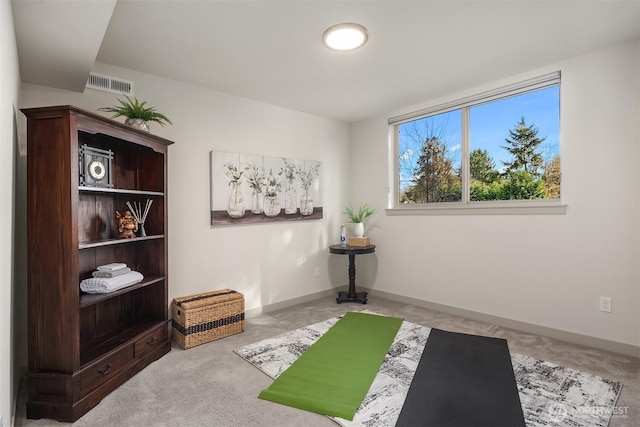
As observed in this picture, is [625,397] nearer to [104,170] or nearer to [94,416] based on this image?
[94,416]

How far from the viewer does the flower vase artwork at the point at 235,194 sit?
11.4 ft

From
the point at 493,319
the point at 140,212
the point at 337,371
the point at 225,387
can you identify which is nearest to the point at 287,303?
the point at 337,371

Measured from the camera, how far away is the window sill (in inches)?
116

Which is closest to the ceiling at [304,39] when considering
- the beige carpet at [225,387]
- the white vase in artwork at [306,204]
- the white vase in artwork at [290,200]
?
the white vase in artwork at [290,200]

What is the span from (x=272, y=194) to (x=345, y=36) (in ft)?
6.48

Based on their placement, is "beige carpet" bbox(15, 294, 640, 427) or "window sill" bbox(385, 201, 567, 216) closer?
"beige carpet" bbox(15, 294, 640, 427)

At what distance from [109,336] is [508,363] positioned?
2.98m

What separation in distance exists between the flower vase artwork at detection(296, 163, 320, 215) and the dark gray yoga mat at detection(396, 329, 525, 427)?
2.11 m

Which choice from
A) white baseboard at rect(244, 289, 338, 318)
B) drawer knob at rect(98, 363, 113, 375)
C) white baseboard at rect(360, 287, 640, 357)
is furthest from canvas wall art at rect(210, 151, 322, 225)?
white baseboard at rect(360, 287, 640, 357)

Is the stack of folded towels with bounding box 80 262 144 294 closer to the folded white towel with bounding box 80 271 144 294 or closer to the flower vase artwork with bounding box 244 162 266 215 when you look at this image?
the folded white towel with bounding box 80 271 144 294

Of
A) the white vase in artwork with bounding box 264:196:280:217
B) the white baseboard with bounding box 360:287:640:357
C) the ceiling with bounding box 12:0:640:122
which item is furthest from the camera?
the white vase in artwork with bounding box 264:196:280:217

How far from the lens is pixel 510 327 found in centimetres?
321

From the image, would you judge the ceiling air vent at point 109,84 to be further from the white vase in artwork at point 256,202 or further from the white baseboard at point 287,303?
the white baseboard at point 287,303

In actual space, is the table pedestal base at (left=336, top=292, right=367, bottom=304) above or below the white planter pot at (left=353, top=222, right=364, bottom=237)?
below
